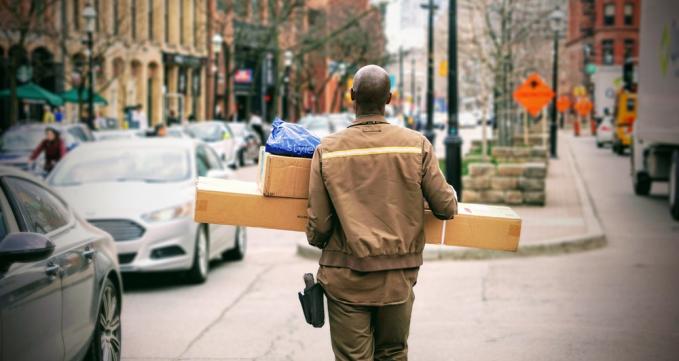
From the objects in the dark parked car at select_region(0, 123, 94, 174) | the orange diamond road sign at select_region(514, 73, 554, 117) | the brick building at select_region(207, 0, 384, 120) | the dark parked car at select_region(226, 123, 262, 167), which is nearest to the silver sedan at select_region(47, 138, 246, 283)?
the dark parked car at select_region(0, 123, 94, 174)

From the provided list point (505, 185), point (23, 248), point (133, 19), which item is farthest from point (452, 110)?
point (133, 19)

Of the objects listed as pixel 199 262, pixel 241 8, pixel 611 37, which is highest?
pixel 611 37

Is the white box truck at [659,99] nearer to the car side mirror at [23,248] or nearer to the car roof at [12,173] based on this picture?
the car roof at [12,173]

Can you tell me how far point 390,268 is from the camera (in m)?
4.66

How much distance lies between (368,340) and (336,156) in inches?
32.9

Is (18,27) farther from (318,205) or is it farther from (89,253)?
(318,205)

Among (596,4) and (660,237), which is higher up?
(596,4)

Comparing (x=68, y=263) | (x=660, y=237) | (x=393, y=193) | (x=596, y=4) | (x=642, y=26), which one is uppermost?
(x=596, y=4)

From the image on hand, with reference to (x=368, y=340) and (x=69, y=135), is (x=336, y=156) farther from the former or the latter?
(x=69, y=135)

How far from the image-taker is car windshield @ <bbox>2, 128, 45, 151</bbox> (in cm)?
2427

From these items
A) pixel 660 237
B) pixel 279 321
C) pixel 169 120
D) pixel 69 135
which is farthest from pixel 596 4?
Result: pixel 279 321

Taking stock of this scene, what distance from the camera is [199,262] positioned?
36.8 feet

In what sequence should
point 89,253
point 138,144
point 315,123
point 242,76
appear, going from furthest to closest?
1. point 242,76
2. point 315,123
3. point 138,144
4. point 89,253

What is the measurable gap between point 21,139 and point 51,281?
66.9 feet
